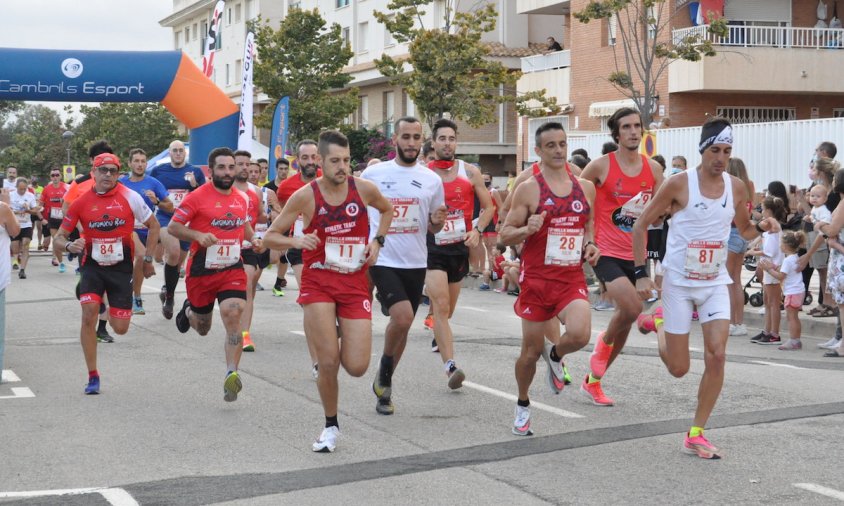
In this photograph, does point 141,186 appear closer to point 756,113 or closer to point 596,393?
point 596,393

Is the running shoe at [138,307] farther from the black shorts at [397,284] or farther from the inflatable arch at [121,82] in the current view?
the black shorts at [397,284]

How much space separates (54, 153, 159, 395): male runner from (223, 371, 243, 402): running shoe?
165 centimetres

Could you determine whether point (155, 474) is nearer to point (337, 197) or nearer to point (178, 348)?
point (337, 197)

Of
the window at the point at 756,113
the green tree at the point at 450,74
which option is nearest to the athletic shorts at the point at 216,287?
the green tree at the point at 450,74

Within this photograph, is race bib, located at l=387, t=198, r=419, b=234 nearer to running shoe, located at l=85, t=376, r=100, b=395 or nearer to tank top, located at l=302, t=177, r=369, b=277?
tank top, located at l=302, t=177, r=369, b=277

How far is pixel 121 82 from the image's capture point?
21.5m

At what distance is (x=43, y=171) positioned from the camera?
246 feet

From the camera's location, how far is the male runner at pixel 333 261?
25.0 feet

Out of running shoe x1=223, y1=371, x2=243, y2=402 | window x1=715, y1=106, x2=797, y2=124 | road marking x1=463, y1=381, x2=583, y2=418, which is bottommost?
road marking x1=463, y1=381, x2=583, y2=418

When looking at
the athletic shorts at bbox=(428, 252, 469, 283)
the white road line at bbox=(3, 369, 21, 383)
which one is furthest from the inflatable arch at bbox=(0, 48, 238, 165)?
the athletic shorts at bbox=(428, 252, 469, 283)

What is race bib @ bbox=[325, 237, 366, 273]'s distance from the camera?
25.4ft

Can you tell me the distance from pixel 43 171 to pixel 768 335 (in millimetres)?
67003

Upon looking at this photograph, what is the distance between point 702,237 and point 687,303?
1.36 feet

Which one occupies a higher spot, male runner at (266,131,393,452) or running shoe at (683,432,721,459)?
male runner at (266,131,393,452)
